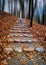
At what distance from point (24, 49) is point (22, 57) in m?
0.63

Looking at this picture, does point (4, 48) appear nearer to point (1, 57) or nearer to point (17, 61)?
point (1, 57)

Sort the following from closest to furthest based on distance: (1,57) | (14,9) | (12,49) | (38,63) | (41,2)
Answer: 1. (38,63)
2. (1,57)
3. (12,49)
4. (41,2)
5. (14,9)

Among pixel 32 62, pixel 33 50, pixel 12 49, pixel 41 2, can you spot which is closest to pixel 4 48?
pixel 12 49

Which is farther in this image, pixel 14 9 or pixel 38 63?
pixel 14 9

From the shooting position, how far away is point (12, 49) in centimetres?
471

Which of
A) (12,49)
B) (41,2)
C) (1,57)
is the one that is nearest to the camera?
(1,57)

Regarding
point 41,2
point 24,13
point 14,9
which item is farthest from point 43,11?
point 14,9

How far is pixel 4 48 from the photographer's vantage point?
4.78m

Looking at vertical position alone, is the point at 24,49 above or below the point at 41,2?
below

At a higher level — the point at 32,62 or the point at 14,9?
the point at 14,9

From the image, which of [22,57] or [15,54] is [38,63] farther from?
[15,54]

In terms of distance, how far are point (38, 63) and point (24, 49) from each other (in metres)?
1.06

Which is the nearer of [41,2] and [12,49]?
[12,49]

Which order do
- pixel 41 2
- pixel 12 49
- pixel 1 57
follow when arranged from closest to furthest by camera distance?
1. pixel 1 57
2. pixel 12 49
3. pixel 41 2
